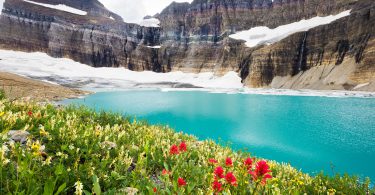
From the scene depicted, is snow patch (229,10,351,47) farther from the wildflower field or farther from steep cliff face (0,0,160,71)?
the wildflower field

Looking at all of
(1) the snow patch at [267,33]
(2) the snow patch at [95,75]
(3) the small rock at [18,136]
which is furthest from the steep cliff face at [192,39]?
(3) the small rock at [18,136]

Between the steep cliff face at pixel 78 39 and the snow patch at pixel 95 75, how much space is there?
23.3 feet

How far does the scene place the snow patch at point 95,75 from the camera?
146 metres

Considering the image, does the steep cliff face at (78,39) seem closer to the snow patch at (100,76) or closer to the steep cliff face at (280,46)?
the snow patch at (100,76)

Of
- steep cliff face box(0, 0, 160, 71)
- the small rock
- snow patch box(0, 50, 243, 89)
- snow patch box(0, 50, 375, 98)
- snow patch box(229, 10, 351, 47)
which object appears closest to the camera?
the small rock

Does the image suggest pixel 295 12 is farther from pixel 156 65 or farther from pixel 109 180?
pixel 109 180

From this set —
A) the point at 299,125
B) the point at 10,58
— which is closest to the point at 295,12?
the point at 299,125

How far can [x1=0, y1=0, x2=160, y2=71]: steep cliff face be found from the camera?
7259 inches

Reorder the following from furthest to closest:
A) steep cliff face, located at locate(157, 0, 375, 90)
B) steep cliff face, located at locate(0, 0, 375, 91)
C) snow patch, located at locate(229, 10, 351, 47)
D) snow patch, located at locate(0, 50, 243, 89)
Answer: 1. snow patch, located at locate(229, 10, 351, 47)
2. snow patch, located at locate(0, 50, 243, 89)
3. steep cliff face, located at locate(0, 0, 375, 91)
4. steep cliff face, located at locate(157, 0, 375, 90)

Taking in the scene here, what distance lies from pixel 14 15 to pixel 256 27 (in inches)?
6618

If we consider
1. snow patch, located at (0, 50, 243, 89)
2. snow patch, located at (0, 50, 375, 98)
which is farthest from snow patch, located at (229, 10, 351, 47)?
snow patch, located at (0, 50, 243, 89)

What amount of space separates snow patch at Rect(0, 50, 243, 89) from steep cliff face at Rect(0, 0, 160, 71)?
7111mm

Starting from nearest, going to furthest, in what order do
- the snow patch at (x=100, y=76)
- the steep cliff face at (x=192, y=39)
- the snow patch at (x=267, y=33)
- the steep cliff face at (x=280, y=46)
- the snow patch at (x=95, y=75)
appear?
the steep cliff face at (x=280, y=46), the steep cliff face at (x=192, y=39), the snow patch at (x=100, y=76), the snow patch at (x=95, y=75), the snow patch at (x=267, y=33)

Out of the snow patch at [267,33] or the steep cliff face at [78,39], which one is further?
the steep cliff face at [78,39]
